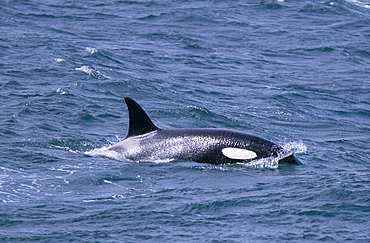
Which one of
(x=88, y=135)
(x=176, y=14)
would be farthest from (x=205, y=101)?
(x=176, y=14)

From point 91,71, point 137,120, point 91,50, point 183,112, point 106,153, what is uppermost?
point 137,120

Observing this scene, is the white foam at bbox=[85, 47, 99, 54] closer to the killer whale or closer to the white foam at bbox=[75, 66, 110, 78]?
the white foam at bbox=[75, 66, 110, 78]

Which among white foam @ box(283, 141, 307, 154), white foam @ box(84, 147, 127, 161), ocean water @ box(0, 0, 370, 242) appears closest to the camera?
ocean water @ box(0, 0, 370, 242)

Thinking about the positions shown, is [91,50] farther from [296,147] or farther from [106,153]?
[296,147]

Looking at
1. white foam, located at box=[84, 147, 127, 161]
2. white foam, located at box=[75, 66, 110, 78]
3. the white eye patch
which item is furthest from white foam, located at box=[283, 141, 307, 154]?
white foam, located at box=[75, 66, 110, 78]

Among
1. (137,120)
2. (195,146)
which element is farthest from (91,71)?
(195,146)

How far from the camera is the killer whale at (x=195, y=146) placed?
12766 millimetres

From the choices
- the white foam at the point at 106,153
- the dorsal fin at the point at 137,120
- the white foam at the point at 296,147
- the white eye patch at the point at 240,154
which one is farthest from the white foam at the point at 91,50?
the white eye patch at the point at 240,154

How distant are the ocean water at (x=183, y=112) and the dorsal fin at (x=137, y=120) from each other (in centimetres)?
96

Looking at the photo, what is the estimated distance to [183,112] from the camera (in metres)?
18.5

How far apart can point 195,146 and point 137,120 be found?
4.80 ft

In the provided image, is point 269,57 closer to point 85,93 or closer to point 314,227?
point 85,93

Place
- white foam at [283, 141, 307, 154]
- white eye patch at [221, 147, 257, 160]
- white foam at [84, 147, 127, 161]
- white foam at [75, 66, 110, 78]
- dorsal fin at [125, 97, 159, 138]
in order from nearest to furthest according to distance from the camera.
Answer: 1. white eye patch at [221, 147, 257, 160]
2. dorsal fin at [125, 97, 159, 138]
3. white foam at [84, 147, 127, 161]
4. white foam at [283, 141, 307, 154]
5. white foam at [75, 66, 110, 78]

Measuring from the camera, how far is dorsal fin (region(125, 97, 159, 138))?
43.9ft
